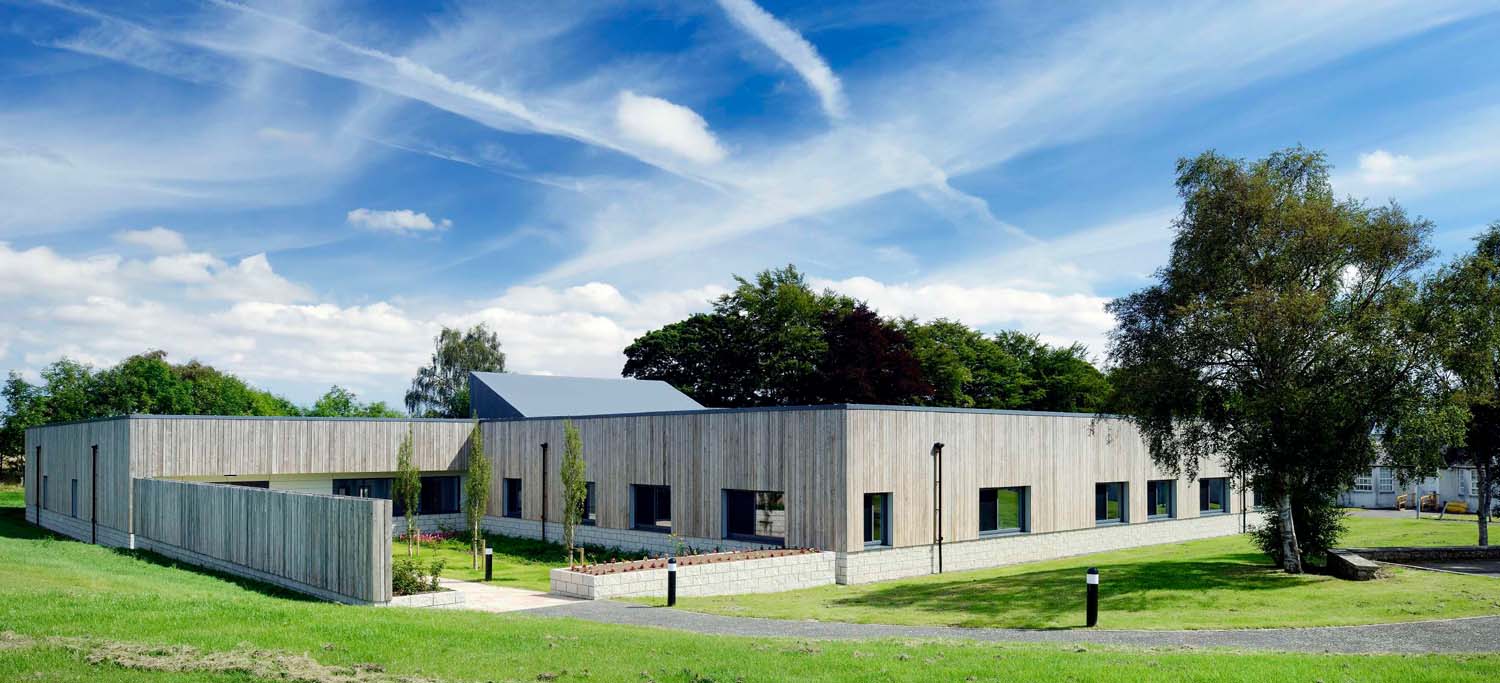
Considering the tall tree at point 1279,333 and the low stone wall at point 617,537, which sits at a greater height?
the tall tree at point 1279,333

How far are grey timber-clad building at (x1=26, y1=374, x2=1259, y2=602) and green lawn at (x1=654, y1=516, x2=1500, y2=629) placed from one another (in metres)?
1.68

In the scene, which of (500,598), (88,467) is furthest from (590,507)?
(88,467)

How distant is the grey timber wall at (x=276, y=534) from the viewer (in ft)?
55.7

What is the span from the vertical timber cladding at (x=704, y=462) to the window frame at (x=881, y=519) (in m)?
0.91

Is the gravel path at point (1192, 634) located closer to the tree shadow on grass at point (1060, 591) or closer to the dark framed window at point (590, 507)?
the tree shadow on grass at point (1060, 591)

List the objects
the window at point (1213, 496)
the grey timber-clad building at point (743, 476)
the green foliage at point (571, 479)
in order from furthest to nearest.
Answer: the window at point (1213, 496)
the green foliage at point (571, 479)
the grey timber-clad building at point (743, 476)

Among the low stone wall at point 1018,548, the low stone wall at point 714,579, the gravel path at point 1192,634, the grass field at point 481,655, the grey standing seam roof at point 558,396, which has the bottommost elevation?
the low stone wall at point 1018,548

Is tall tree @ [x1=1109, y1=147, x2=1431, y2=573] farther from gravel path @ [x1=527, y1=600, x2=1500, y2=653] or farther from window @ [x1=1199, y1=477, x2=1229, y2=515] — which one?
window @ [x1=1199, y1=477, x2=1229, y2=515]

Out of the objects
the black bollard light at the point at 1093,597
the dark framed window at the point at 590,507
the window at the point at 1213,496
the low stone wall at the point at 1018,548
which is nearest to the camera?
the black bollard light at the point at 1093,597

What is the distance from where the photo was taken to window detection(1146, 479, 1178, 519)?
30.7 m

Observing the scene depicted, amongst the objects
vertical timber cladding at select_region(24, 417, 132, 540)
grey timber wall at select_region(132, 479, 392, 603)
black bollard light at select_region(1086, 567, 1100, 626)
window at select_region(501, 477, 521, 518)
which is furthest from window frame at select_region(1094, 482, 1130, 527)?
vertical timber cladding at select_region(24, 417, 132, 540)

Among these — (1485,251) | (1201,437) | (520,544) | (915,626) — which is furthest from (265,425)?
(1485,251)

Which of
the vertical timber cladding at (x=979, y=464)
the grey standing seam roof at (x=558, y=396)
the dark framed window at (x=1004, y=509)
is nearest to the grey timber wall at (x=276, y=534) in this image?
the vertical timber cladding at (x=979, y=464)

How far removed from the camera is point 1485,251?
27094mm
